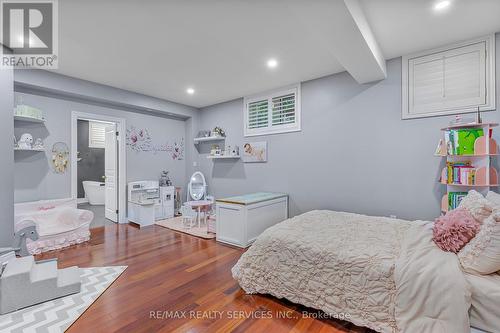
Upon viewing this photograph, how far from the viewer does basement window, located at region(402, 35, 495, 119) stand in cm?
252

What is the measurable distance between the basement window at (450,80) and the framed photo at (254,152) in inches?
91.2

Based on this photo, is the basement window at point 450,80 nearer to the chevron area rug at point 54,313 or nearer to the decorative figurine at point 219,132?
the decorative figurine at point 219,132

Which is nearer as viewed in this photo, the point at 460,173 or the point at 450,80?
the point at 460,173

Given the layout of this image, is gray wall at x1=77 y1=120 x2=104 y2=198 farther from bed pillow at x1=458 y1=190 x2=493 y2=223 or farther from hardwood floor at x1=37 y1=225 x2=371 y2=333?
bed pillow at x1=458 y1=190 x2=493 y2=223

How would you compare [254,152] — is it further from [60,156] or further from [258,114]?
[60,156]

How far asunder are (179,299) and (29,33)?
10.6 ft

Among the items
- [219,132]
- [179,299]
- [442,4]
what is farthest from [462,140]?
[219,132]

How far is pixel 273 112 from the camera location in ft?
14.3

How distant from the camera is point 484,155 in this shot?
229cm

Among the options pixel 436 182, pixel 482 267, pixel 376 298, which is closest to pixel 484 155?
pixel 436 182

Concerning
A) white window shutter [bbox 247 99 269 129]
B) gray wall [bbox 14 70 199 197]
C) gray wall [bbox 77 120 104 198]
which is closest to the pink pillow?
white window shutter [bbox 247 99 269 129]

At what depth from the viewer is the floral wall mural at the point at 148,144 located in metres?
4.79

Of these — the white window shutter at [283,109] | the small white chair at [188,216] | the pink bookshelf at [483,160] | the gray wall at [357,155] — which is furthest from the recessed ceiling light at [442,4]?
the small white chair at [188,216]

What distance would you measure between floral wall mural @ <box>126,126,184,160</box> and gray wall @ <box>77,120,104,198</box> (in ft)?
10.4
